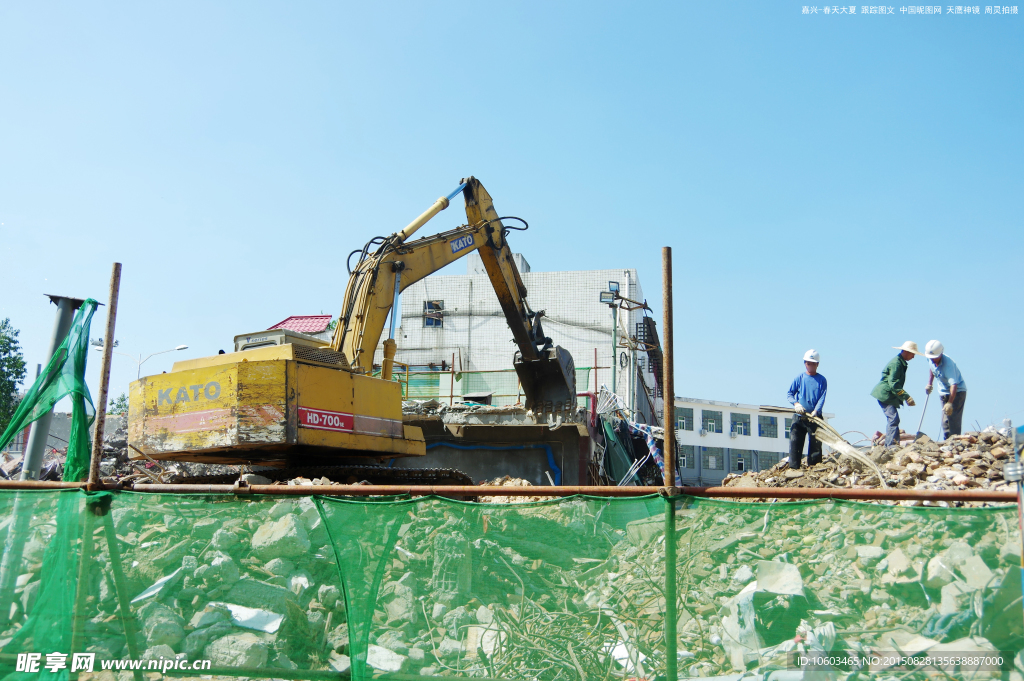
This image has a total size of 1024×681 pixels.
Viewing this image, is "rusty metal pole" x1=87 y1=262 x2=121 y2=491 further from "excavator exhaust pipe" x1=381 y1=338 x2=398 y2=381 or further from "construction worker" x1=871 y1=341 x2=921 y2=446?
"construction worker" x1=871 y1=341 x2=921 y2=446

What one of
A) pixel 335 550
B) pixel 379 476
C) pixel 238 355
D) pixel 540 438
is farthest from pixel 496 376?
pixel 335 550

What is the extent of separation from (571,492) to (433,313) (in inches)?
1222

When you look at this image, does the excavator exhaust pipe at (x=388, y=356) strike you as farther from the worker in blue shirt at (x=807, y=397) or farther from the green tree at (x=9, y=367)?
the green tree at (x=9, y=367)

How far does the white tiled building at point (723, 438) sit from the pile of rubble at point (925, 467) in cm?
4819

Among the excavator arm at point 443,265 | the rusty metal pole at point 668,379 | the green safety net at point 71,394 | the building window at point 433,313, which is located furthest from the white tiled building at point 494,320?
the rusty metal pole at point 668,379

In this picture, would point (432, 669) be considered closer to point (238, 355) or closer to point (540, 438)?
point (238, 355)

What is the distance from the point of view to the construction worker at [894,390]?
10188 millimetres

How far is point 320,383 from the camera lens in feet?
31.0

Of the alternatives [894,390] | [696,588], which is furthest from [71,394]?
[894,390]

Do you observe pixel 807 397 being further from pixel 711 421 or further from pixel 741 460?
pixel 741 460

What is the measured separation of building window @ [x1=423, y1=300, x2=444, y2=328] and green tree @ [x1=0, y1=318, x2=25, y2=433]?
88.2 ft

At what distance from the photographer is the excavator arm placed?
11188mm

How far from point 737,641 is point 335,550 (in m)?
2.30

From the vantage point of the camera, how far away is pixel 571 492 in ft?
14.2
